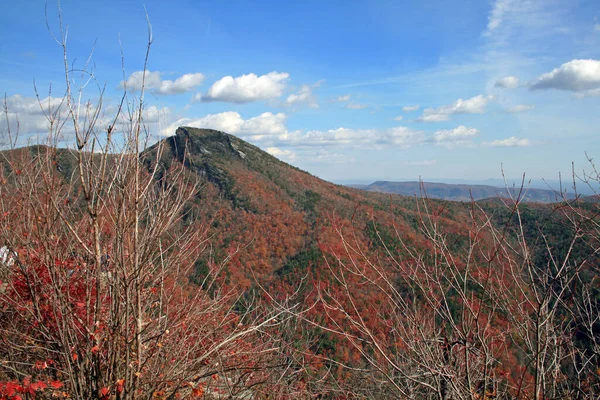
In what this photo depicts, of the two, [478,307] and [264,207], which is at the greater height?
[478,307]

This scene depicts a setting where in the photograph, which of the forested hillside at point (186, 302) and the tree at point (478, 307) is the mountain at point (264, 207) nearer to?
the forested hillside at point (186, 302)

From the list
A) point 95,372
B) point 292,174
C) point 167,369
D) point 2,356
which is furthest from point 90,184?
point 292,174

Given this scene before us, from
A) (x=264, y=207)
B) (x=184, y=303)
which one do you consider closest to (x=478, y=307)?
(x=184, y=303)

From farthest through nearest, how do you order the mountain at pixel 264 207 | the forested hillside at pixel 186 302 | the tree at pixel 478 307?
the mountain at pixel 264 207
the forested hillside at pixel 186 302
the tree at pixel 478 307

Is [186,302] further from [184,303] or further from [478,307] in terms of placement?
[478,307]

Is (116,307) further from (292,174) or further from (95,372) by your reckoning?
(292,174)

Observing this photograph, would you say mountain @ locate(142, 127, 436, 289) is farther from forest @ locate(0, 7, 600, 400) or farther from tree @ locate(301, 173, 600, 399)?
tree @ locate(301, 173, 600, 399)

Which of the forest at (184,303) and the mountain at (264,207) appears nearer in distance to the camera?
the forest at (184,303)

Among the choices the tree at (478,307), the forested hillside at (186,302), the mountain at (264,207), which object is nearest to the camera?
the tree at (478,307)

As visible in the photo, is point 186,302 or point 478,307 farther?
point 186,302

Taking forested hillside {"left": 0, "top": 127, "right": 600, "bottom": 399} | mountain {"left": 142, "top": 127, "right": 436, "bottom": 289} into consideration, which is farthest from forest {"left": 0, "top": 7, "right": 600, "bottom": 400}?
mountain {"left": 142, "top": 127, "right": 436, "bottom": 289}

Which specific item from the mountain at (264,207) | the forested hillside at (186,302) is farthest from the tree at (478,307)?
the mountain at (264,207)

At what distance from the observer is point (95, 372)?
3.83m

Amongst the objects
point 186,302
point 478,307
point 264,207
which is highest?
point 478,307
